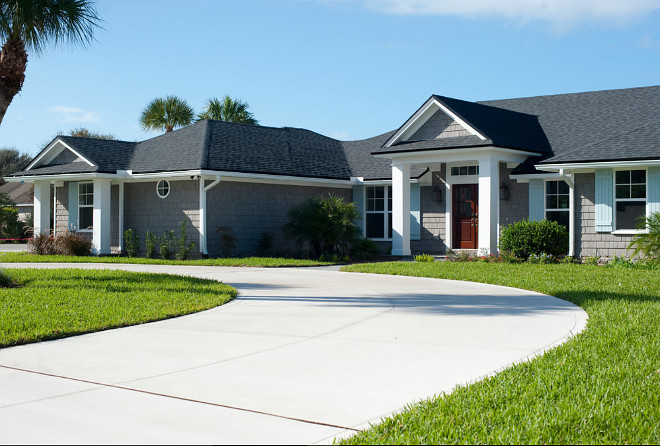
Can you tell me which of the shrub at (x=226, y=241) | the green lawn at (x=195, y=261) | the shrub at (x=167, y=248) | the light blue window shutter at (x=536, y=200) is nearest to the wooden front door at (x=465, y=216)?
the light blue window shutter at (x=536, y=200)

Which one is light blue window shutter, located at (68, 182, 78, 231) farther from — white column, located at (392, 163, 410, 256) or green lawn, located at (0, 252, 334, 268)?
white column, located at (392, 163, 410, 256)

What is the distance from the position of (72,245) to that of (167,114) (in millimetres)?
17123

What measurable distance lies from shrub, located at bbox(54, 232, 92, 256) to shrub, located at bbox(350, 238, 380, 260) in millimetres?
9203

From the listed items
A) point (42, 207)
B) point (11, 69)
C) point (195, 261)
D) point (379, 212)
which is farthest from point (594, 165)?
point (42, 207)

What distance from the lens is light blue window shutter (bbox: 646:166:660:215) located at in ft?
60.6

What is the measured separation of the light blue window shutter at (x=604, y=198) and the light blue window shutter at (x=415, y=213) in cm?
668

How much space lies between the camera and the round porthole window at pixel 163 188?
79.1 ft

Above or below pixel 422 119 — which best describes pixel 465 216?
below

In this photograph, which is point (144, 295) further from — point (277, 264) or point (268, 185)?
point (268, 185)

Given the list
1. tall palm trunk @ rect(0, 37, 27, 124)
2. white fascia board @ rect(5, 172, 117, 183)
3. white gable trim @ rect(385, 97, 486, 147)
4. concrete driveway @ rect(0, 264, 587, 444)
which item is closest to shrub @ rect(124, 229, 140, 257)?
white fascia board @ rect(5, 172, 117, 183)

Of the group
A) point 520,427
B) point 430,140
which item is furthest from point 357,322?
point 430,140

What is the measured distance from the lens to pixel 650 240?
17672 millimetres

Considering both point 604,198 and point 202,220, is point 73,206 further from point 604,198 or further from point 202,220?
point 604,198

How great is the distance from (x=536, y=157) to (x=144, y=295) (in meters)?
14.5
